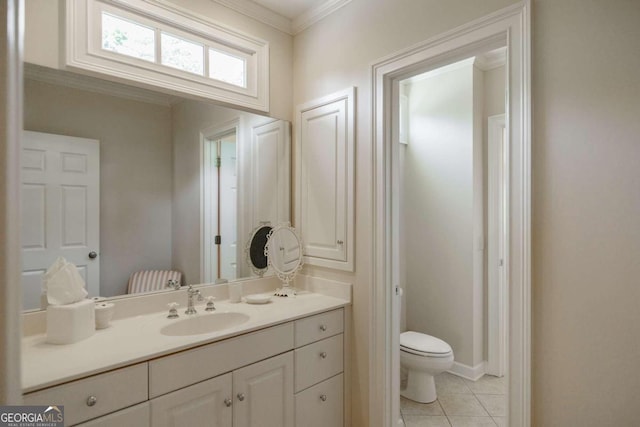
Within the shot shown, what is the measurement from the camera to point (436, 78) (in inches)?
118

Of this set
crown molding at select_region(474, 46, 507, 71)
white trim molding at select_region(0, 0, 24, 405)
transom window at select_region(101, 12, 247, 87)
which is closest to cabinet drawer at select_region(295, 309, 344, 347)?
white trim molding at select_region(0, 0, 24, 405)

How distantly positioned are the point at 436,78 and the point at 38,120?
2.88 meters

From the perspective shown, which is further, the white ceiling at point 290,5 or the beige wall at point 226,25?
the white ceiling at point 290,5

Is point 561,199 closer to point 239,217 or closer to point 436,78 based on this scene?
point 239,217

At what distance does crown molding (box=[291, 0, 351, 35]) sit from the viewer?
210 cm

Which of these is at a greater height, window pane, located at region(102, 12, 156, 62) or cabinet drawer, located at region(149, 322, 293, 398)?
window pane, located at region(102, 12, 156, 62)

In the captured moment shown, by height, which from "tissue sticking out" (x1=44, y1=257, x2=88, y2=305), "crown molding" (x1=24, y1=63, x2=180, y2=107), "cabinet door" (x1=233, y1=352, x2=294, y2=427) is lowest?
"cabinet door" (x1=233, y1=352, x2=294, y2=427)

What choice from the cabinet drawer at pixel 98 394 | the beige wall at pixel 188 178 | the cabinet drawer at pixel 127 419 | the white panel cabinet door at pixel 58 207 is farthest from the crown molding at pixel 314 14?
the cabinet drawer at pixel 127 419

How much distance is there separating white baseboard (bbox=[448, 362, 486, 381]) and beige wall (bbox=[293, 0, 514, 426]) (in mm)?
1278

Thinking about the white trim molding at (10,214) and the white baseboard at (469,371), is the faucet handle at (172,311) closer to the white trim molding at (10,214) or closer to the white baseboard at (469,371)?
the white trim molding at (10,214)

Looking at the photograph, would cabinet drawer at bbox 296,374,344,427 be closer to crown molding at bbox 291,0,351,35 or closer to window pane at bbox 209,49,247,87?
window pane at bbox 209,49,247,87

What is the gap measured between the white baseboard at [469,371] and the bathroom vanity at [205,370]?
1360mm

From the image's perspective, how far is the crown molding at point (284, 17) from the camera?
6.84 ft

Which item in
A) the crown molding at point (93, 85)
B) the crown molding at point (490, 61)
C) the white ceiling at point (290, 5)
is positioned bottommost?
the crown molding at point (93, 85)
